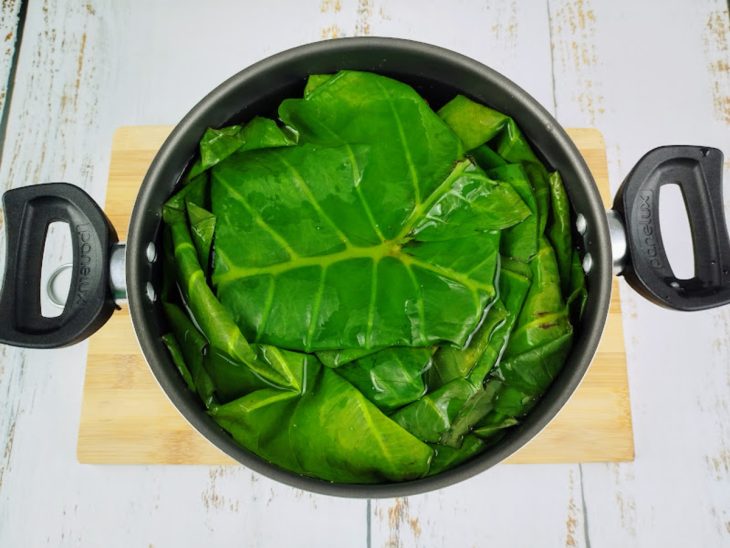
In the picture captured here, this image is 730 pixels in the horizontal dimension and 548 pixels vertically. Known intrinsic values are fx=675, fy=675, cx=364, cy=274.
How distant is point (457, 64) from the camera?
3.46 ft

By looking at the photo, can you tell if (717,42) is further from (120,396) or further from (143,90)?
(120,396)

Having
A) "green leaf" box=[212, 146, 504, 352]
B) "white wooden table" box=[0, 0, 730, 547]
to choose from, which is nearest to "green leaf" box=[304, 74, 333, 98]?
"green leaf" box=[212, 146, 504, 352]

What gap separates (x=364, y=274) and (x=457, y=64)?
0.36 m

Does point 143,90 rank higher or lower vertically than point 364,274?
higher

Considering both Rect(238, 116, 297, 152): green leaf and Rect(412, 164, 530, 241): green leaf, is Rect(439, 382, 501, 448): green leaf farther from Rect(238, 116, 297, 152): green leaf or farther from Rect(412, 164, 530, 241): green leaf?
Rect(238, 116, 297, 152): green leaf

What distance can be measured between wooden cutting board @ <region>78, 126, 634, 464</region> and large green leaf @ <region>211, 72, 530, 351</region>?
0.34 m

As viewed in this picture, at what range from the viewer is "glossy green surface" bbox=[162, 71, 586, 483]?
3.47 ft

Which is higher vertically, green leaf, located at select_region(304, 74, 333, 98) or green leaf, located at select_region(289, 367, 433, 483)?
green leaf, located at select_region(304, 74, 333, 98)

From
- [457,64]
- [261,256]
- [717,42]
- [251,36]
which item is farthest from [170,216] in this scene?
[717,42]

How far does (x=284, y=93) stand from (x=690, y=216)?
0.70 metres

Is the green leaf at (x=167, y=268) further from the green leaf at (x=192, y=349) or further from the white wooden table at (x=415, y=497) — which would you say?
the white wooden table at (x=415, y=497)

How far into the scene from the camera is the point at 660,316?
160cm

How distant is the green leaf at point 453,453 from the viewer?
3.49 feet

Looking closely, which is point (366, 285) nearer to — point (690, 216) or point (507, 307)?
point (507, 307)
